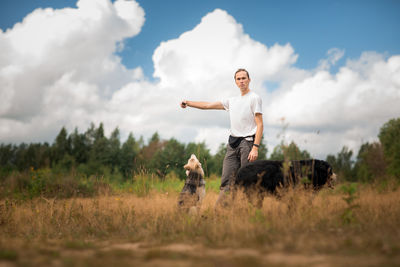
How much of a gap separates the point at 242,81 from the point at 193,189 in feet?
6.57

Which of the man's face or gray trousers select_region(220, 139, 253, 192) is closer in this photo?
gray trousers select_region(220, 139, 253, 192)

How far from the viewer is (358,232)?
3496 mm

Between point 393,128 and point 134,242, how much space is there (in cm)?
4560

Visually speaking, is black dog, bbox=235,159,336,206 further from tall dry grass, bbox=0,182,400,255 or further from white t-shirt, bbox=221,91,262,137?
white t-shirt, bbox=221,91,262,137

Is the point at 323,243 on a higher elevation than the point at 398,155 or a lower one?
lower

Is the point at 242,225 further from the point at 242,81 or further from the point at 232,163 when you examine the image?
the point at 242,81

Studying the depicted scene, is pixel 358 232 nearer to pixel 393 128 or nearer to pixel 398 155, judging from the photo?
pixel 398 155

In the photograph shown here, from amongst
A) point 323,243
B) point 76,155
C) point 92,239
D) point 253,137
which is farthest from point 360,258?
point 76,155

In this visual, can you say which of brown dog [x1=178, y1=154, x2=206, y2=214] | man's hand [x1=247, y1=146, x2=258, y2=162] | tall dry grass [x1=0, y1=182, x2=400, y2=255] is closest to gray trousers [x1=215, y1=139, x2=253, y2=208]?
man's hand [x1=247, y1=146, x2=258, y2=162]

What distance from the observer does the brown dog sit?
15.5ft

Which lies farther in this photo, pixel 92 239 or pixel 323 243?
pixel 92 239

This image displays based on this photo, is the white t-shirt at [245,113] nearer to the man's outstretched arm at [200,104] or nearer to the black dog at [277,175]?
the man's outstretched arm at [200,104]

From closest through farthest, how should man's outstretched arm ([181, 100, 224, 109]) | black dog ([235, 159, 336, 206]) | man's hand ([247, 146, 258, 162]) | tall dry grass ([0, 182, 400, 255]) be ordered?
1. tall dry grass ([0, 182, 400, 255])
2. black dog ([235, 159, 336, 206])
3. man's hand ([247, 146, 258, 162])
4. man's outstretched arm ([181, 100, 224, 109])

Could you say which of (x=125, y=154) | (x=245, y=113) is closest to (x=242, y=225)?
(x=245, y=113)
